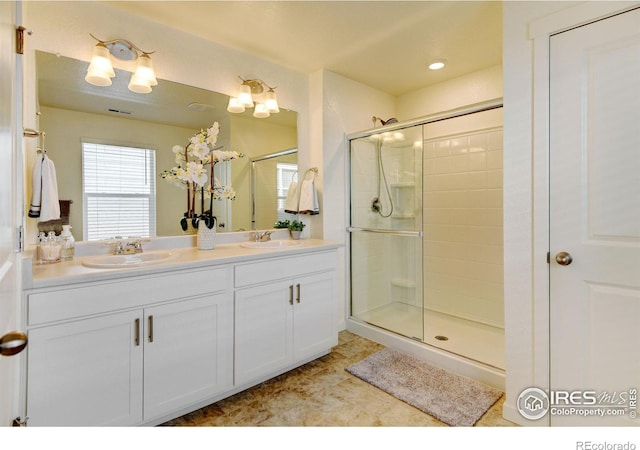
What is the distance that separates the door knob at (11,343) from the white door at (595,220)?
79.9 inches

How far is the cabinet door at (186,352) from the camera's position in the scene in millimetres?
1597

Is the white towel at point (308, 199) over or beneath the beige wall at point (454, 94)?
beneath

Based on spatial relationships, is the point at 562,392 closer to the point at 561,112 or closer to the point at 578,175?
the point at 578,175

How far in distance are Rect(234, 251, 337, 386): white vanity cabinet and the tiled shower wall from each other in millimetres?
1374

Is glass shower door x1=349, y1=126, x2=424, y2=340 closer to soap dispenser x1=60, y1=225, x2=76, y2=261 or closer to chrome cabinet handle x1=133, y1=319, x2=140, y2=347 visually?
chrome cabinet handle x1=133, y1=319, x2=140, y2=347

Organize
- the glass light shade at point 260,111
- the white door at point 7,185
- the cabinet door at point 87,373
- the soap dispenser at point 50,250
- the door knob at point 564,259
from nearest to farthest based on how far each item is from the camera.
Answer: the white door at point 7,185 → the cabinet door at point 87,373 → the door knob at point 564,259 → the soap dispenser at point 50,250 → the glass light shade at point 260,111

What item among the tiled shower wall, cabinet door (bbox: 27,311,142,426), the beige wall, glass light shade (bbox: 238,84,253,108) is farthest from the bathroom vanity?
the beige wall

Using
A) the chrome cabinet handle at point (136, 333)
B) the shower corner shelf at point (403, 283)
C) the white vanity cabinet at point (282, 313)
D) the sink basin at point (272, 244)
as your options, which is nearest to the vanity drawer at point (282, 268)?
the white vanity cabinet at point (282, 313)

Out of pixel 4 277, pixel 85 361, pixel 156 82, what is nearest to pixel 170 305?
pixel 85 361

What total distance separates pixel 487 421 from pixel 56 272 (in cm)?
231

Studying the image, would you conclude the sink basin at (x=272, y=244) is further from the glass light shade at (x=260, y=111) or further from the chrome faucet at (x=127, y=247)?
the glass light shade at (x=260, y=111)

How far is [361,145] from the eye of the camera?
3010mm

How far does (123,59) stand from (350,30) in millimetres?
1504

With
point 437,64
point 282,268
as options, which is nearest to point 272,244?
point 282,268
